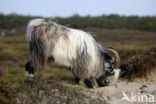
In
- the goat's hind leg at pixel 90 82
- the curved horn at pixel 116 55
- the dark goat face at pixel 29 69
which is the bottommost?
the goat's hind leg at pixel 90 82

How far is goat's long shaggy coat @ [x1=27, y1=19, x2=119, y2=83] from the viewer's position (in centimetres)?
873

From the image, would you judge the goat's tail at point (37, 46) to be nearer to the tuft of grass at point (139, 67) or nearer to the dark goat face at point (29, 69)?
the dark goat face at point (29, 69)


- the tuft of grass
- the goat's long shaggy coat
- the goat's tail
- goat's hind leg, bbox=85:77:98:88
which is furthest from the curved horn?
the goat's tail

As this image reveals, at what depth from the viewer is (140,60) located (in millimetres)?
11094

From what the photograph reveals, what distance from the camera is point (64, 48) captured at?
8.81 meters

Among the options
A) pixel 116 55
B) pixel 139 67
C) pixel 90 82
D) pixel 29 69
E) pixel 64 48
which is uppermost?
pixel 64 48

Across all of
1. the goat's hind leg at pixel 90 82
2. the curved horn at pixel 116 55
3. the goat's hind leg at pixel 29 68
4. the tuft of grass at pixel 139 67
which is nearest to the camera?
the goat's hind leg at pixel 29 68

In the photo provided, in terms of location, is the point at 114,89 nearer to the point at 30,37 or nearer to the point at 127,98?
the point at 127,98

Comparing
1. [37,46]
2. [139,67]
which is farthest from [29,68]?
[139,67]

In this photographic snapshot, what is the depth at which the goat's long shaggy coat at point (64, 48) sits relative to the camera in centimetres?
873

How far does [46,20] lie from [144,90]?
3784mm

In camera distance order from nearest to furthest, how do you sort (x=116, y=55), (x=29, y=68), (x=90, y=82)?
1. (x=29, y=68)
2. (x=90, y=82)
3. (x=116, y=55)

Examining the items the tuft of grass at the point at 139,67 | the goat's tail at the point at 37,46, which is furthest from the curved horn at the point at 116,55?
the goat's tail at the point at 37,46

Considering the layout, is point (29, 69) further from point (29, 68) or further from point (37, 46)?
point (37, 46)
